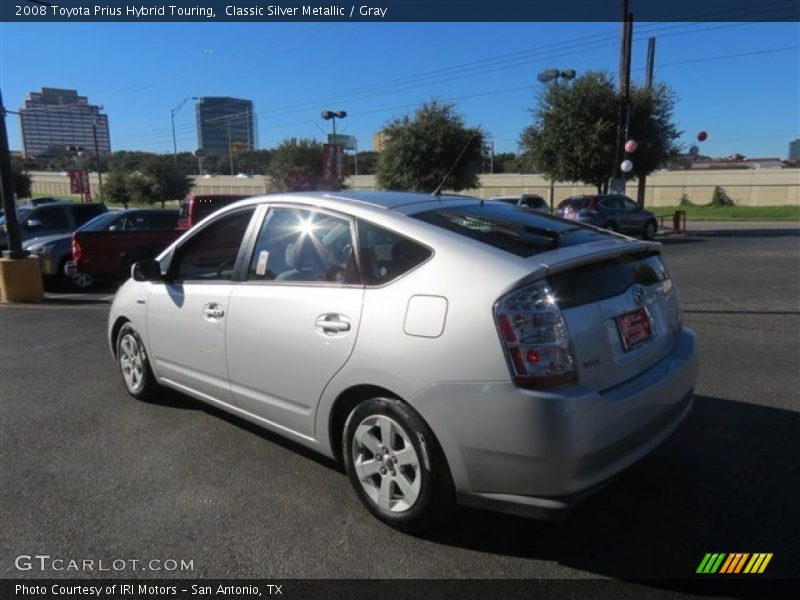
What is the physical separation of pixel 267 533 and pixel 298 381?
78 cm

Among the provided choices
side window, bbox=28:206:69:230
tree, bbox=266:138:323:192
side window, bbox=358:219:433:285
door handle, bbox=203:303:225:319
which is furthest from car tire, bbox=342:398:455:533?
tree, bbox=266:138:323:192

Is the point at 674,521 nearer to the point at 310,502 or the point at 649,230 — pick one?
the point at 310,502

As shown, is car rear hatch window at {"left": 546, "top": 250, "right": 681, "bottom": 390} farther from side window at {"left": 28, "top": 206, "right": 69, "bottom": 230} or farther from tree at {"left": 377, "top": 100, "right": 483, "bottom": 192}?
tree at {"left": 377, "top": 100, "right": 483, "bottom": 192}

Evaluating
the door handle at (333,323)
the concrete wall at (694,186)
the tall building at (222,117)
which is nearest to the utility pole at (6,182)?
the door handle at (333,323)

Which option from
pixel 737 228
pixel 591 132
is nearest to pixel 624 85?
pixel 591 132

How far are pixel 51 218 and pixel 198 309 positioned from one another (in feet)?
43.1

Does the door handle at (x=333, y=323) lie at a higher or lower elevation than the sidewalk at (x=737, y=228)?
higher

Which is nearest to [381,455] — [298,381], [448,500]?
[448,500]

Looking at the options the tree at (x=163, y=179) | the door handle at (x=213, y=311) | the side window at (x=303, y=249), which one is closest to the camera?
the side window at (x=303, y=249)

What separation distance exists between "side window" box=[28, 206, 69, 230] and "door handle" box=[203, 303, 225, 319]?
13.1m

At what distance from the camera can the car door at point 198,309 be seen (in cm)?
393

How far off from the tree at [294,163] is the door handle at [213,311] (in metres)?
38.2

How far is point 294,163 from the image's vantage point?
43.5m

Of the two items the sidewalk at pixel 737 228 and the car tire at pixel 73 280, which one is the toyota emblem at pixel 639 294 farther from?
the sidewalk at pixel 737 228
